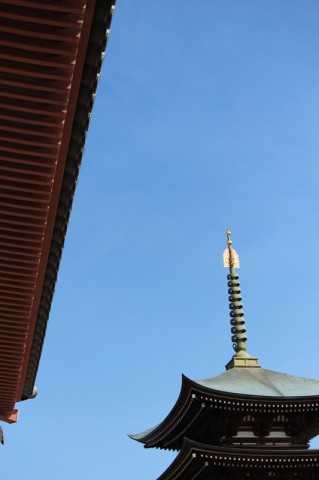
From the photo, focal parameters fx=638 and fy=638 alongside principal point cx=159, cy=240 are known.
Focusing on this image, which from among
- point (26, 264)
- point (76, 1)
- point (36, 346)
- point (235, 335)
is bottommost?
point (36, 346)

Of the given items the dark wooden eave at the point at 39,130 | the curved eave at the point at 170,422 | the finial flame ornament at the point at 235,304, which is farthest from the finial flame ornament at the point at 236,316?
the dark wooden eave at the point at 39,130

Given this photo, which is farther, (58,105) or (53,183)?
(53,183)

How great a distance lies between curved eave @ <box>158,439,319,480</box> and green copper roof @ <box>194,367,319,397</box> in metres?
2.67

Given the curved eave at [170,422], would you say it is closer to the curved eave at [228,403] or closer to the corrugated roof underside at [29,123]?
the curved eave at [228,403]

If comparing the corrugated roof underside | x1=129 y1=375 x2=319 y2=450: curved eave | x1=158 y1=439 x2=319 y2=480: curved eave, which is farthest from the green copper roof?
the corrugated roof underside

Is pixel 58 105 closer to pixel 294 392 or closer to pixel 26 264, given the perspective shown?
pixel 26 264

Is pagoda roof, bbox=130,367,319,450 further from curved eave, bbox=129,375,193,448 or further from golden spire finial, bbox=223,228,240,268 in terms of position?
golden spire finial, bbox=223,228,240,268

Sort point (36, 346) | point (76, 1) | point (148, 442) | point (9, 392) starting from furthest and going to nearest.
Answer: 1. point (148, 442)
2. point (9, 392)
3. point (36, 346)
4. point (76, 1)

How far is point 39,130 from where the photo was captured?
6.75 metres

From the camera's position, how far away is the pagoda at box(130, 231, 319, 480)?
848 inches

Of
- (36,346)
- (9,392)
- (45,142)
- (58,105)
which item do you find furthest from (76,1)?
(9,392)

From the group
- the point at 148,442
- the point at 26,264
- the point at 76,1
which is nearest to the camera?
the point at 76,1

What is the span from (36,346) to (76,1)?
260 inches

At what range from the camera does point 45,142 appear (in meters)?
6.90
